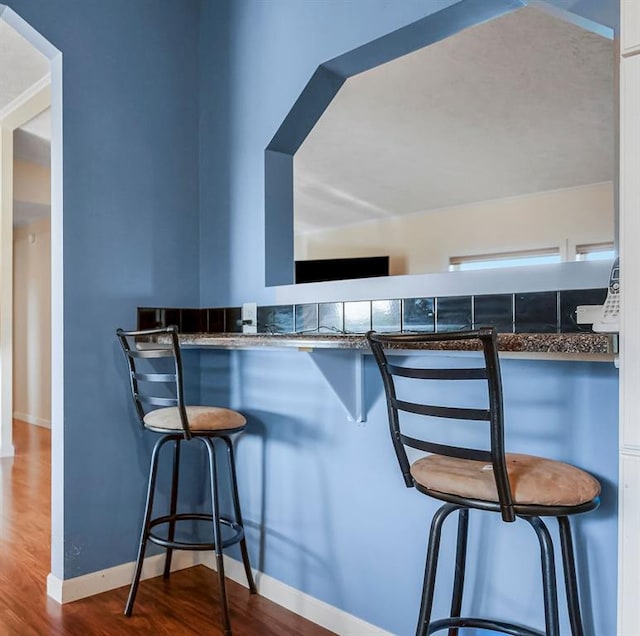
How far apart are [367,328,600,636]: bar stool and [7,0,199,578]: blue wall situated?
4.56 feet

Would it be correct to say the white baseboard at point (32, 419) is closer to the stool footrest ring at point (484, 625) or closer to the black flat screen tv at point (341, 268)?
the black flat screen tv at point (341, 268)

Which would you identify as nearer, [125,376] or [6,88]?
[125,376]

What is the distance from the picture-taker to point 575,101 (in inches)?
137

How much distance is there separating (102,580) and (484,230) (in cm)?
478

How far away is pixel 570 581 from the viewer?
1.23 m

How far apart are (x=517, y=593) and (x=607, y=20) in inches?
55.5

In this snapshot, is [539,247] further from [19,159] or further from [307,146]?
[19,159]

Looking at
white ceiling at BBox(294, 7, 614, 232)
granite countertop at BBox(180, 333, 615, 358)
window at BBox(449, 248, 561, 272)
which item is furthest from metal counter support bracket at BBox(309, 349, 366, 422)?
window at BBox(449, 248, 561, 272)

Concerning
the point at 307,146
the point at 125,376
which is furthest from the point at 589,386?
the point at 307,146

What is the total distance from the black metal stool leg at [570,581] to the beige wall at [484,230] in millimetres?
3792

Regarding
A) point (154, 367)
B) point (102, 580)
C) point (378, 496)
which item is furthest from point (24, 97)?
point (378, 496)

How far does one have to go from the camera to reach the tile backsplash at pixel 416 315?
1.46 meters

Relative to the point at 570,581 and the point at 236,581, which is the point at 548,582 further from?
the point at 236,581

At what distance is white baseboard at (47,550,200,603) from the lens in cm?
218
